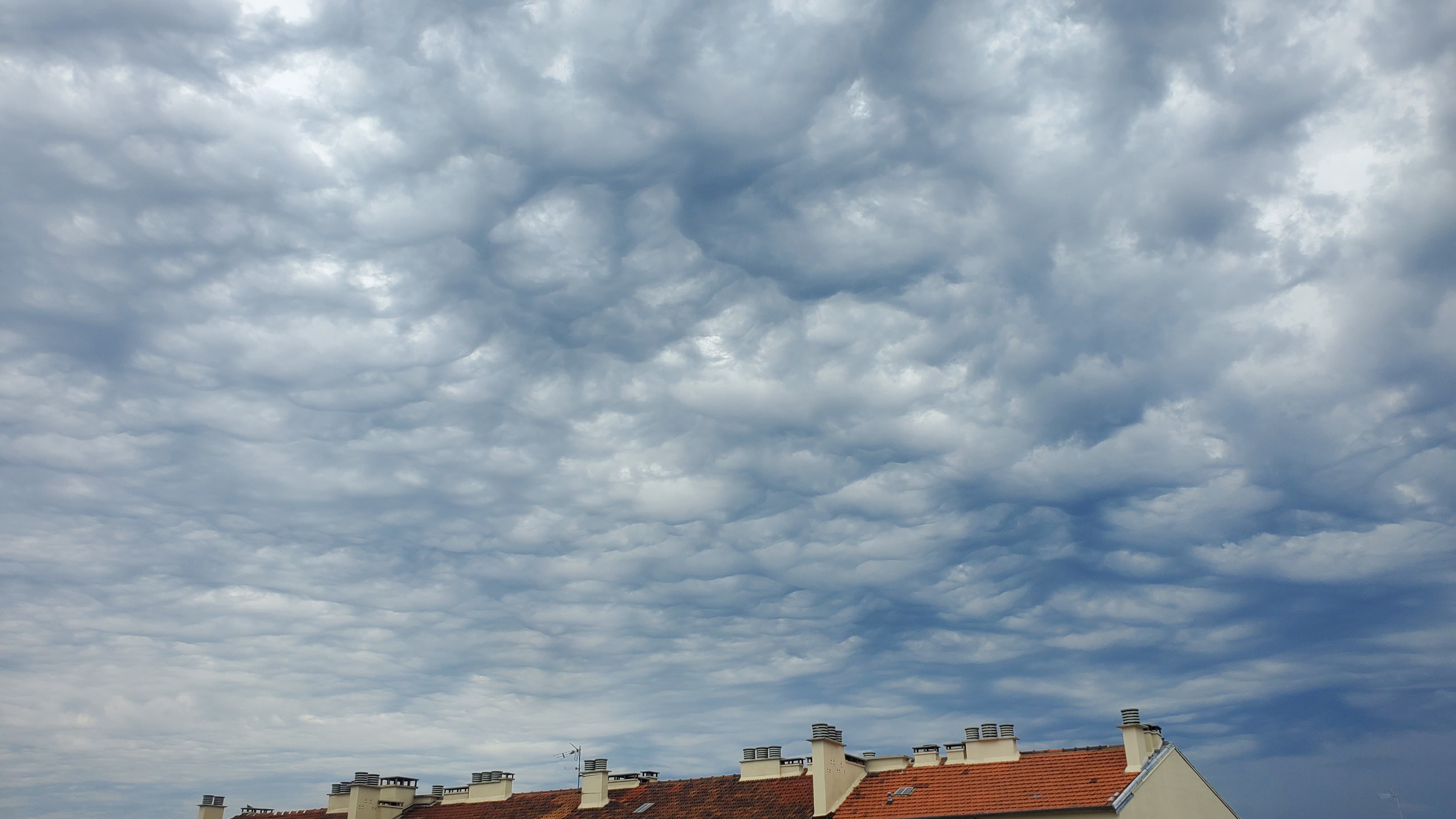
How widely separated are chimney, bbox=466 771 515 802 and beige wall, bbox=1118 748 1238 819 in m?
39.3

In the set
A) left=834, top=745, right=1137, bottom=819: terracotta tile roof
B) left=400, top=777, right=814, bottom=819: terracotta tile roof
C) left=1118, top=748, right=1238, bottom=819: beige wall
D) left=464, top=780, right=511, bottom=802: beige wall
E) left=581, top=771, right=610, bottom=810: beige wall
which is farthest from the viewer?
left=464, top=780, right=511, bottom=802: beige wall

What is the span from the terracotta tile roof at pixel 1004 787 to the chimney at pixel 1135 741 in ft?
1.83

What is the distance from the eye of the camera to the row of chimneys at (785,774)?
52.3 meters

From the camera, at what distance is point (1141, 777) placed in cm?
4550

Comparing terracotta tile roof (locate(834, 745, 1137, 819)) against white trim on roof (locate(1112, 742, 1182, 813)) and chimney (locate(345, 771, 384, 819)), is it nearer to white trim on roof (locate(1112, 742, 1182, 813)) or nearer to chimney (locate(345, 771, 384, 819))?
white trim on roof (locate(1112, 742, 1182, 813))

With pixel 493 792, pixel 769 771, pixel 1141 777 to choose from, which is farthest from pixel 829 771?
pixel 493 792

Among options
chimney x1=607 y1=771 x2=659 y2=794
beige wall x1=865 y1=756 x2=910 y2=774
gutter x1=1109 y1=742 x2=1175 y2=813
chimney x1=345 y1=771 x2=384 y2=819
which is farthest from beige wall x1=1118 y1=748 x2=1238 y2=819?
chimney x1=345 y1=771 x2=384 y2=819

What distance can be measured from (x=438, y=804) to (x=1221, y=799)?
47518 millimetres

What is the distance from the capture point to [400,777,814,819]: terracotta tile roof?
55406mm

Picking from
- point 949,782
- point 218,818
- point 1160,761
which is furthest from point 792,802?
point 218,818

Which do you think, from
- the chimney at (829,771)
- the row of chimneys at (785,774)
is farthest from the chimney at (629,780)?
the chimney at (829,771)

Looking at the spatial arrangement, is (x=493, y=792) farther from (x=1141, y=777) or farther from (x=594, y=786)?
(x=1141, y=777)

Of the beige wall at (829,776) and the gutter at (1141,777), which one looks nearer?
the gutter at (1141,777)

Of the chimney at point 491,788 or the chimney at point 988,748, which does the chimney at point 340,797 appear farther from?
the chimney at point 988,748
